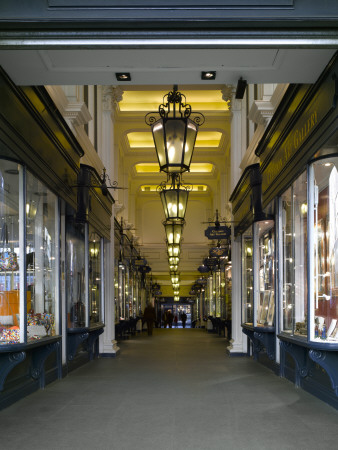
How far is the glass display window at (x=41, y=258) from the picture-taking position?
6.88 m

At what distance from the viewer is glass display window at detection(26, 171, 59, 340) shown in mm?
6879

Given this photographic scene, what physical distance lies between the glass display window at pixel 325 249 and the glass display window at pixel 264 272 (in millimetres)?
3015

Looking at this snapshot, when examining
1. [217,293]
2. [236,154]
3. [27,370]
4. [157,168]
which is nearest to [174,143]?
[27,370]

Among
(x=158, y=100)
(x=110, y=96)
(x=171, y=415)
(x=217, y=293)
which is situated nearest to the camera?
(x=171, y=415)

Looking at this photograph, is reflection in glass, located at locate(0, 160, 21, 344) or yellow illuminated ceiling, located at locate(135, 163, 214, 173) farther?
yellow illuminated ceiling, located at locate(135, 163, 214, 173)

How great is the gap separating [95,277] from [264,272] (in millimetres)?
3516

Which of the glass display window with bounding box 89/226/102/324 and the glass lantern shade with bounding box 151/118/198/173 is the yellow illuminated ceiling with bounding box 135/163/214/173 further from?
the glass lantern shade with bounding box 151/118/198/173

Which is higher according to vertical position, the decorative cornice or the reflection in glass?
the decorative cornice

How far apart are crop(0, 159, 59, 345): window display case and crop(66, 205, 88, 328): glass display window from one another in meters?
1.73

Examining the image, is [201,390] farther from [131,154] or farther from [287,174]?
[131,154]

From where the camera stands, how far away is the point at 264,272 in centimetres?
1005

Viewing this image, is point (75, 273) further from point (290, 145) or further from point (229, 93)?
point (229, 93)

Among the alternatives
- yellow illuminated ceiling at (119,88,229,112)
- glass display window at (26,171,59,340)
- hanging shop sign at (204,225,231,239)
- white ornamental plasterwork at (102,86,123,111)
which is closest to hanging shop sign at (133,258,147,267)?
yellow illuminated ceiling at (119,88,229,112)

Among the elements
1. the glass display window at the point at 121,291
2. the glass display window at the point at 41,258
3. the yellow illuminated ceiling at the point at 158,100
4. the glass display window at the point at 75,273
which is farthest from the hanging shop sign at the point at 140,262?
the glass display window at the point at 41,258
